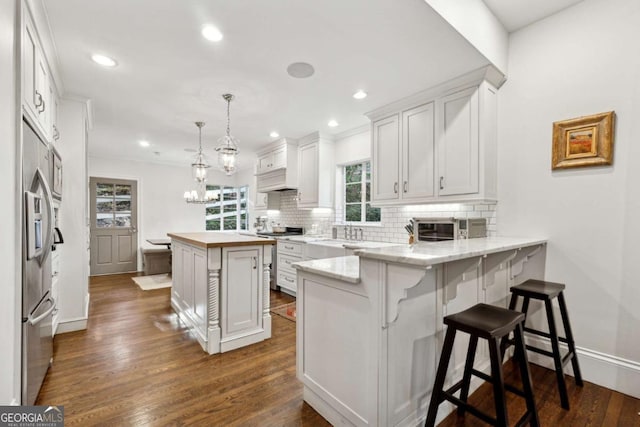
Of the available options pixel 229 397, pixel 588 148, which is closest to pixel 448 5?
pixel 588 148

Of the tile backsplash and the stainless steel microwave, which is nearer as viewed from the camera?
the stainless steel microwave

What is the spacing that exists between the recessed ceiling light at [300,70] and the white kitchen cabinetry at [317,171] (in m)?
1.88

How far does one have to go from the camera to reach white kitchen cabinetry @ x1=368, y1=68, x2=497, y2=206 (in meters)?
2.62

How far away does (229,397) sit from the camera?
200cm

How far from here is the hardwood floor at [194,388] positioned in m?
1.80

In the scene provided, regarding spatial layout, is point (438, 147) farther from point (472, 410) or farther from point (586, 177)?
point (472, 410)

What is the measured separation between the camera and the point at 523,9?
2.38 m

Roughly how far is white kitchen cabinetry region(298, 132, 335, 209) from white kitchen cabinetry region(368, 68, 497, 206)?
50.1 inches

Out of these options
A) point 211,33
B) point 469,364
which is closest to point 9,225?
point 211,33

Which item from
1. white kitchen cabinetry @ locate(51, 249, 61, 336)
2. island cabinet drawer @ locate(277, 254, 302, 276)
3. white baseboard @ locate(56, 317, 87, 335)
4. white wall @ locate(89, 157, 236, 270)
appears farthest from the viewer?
white wall @ locate(89, 157, 236, 270)

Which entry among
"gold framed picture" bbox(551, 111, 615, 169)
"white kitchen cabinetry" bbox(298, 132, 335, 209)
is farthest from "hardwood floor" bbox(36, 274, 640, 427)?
"white kitchen cabinetry" bbox(298, 132, 335, 209)

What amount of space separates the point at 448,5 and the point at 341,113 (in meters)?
1.90

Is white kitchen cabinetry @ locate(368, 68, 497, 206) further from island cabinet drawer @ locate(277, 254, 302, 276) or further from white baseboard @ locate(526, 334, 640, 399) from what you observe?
island cabinet drawer @ locate(277, 254, 302, 276)

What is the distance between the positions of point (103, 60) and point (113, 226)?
519 cm
